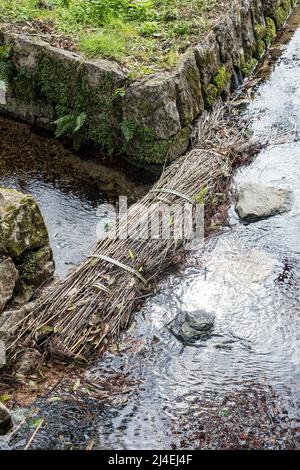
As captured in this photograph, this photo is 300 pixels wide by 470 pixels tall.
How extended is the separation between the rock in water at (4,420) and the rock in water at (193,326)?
1719 millimetres

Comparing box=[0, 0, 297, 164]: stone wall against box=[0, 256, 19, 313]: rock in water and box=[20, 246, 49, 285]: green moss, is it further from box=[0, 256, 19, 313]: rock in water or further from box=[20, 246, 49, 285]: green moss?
box=[0, 256, 19, 313]: rock in water

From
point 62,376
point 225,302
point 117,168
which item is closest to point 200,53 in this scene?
point 117,168

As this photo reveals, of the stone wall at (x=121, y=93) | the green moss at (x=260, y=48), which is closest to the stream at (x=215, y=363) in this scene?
the stone wall at (x=121, y=93)

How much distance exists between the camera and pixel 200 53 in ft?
26.4

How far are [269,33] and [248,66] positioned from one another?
1.52 meters

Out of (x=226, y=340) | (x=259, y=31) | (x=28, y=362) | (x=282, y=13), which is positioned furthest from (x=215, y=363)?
(x=282, y=13)

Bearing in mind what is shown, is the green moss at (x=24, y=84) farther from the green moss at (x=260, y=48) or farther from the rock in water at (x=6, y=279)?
the green moss at (x=260, y=48)

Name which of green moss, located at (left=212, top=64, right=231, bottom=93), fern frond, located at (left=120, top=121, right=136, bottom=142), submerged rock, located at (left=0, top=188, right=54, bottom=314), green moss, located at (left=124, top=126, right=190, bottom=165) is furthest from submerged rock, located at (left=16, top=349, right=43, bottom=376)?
green moss, located at (left=212, top=64, right=231, bottom=93)

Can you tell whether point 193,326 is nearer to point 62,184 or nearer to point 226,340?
point 226,340

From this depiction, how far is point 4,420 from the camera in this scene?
426cm

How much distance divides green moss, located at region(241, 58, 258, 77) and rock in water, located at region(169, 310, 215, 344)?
19.4ft

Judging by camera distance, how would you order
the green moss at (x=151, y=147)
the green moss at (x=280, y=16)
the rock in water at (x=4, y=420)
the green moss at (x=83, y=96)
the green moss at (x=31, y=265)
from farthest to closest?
1. the green moss at (x=280, y=16)
2. the green moss at (x=83, y=96)
3. the green moss at (x=151, y=147)
4. the green moss at (x=31, y=265)
5. the rock in water at (x=4, y=420)

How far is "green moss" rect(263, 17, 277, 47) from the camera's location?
1086 centimetres

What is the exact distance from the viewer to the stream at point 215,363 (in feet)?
14.2
